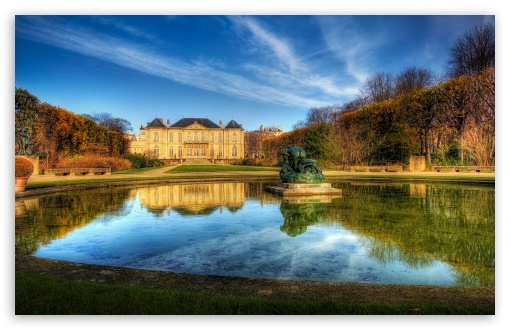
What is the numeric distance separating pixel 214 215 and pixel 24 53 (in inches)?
172

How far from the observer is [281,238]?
213 inches

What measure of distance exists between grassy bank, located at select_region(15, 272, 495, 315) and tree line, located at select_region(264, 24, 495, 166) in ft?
45.1

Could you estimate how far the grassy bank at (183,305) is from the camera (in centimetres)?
277

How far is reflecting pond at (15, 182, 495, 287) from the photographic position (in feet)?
13.0

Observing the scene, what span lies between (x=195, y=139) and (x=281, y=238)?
52283 millimetres

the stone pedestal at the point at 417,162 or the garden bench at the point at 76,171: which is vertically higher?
the stone pedestal at the point at 417,162

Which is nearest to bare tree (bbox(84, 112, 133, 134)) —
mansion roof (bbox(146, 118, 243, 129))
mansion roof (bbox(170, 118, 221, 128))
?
mansion roof (bbox(146, 118, 243, 129))

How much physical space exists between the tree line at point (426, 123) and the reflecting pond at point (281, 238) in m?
9.58

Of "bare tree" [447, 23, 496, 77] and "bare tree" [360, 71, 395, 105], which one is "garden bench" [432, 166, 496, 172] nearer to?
"bare tree" [447, 23, 496, 77]

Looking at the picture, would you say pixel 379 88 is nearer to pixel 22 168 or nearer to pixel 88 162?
pixel 88 162

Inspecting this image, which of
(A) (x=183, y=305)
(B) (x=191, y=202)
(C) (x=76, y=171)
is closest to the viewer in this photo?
(A) (x=183, y=305)

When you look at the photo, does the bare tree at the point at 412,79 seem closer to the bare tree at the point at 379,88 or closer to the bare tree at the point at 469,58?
the bare tree at the point at 379,88

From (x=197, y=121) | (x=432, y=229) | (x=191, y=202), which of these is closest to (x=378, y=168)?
(x=191, y=202)

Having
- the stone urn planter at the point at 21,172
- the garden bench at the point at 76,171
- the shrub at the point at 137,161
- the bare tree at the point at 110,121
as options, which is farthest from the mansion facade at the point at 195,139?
the stone urn planter at the point at 21,172
